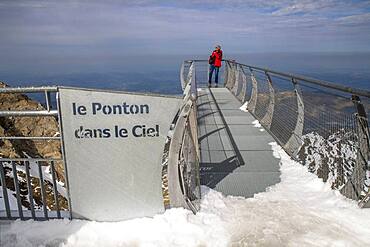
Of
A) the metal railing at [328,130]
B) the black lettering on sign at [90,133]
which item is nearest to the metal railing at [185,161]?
the black lettering on sign at [90,133]

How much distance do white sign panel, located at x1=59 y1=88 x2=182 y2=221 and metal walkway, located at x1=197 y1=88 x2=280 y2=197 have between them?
149cm

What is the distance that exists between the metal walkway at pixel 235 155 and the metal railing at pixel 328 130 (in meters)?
0.51

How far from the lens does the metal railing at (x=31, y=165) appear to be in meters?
3.04

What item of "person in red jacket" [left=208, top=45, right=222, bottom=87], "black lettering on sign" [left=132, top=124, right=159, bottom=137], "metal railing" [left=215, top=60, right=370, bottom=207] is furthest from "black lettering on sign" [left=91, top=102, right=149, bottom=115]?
"person in red jacket" [left=208, top=45, right=222, bottom=87]

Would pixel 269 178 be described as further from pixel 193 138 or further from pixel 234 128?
pixel 234 128

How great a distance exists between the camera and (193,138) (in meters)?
3.78

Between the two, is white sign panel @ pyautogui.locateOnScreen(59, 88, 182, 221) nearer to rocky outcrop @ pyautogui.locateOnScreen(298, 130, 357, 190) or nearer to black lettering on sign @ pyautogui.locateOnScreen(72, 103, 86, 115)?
black lettering on sign @ pyautogui.locateOnScreen(72, 103, 86, 115)

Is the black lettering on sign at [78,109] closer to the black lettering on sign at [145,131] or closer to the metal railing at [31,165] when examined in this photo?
the metal railing at [31,165]

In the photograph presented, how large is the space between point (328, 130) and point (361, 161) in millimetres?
669

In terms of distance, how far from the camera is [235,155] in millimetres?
5930

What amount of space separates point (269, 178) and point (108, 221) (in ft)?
8.45

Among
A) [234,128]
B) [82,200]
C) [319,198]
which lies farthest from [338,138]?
[234,128]

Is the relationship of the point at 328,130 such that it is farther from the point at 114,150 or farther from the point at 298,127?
the point at 114,150

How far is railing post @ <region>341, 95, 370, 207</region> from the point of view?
3.40 meters
